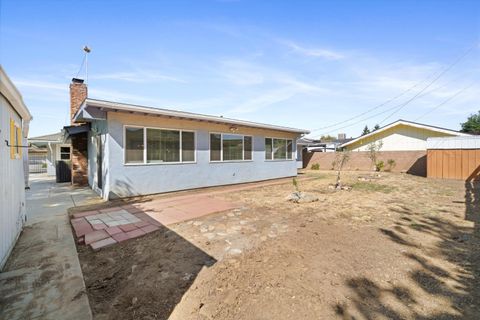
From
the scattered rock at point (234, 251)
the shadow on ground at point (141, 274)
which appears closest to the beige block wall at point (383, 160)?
the scattered rock at point (234, 251)

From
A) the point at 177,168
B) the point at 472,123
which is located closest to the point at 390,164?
the point at 177,168

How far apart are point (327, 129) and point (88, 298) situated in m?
29.4

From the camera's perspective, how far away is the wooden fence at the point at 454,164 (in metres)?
11.9

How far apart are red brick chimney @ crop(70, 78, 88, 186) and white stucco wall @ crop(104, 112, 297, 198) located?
413cm

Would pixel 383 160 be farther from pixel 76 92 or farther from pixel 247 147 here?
pixel 76 92

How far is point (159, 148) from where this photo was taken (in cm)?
754

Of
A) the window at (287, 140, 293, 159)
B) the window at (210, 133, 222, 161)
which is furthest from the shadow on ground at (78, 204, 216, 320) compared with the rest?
the window at (287, 140, 293, 159)

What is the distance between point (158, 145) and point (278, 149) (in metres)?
6.84

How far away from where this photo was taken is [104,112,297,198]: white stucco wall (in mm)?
6629

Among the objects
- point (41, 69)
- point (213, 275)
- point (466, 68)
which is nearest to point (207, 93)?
point (41, 69)

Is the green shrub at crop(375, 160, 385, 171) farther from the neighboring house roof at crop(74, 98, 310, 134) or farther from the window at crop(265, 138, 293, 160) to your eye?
the neighboring house roof at crop(74, 98, 310, 134)

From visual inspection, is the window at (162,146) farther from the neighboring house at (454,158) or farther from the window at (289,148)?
the neighboring house at (454,158)

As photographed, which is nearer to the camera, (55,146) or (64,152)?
(64,152)

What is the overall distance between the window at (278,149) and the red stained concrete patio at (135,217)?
555 centimetres
